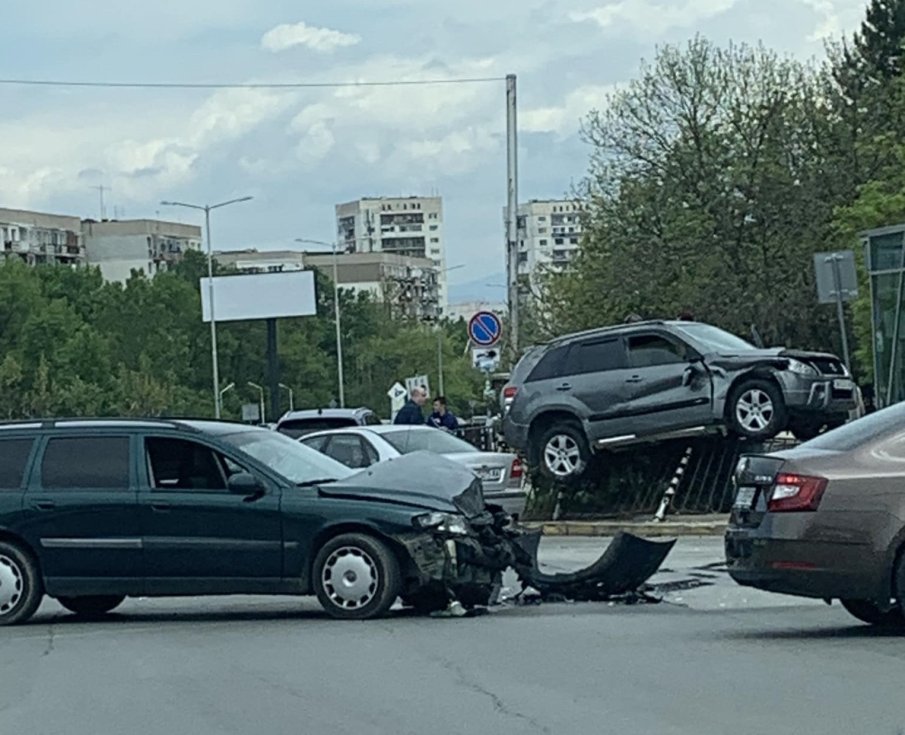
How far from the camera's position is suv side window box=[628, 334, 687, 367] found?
23234 mm

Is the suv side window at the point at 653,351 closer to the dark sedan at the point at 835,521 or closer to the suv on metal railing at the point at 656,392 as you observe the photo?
the suv on metal railing at the point at 656,392

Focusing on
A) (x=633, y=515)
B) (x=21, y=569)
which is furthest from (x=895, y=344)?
(x=21, y=569)

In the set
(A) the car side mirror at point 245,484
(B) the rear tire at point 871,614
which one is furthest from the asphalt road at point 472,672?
(A) the car side mirror at point 245,484

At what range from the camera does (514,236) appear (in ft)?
125

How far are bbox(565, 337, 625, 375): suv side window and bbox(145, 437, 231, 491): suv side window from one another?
980 cm

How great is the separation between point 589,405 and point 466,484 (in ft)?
29.8

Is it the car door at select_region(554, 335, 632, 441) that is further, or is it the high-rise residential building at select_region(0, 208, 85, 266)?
the high-rise residential building at select_region(0, 208, 85, 266)

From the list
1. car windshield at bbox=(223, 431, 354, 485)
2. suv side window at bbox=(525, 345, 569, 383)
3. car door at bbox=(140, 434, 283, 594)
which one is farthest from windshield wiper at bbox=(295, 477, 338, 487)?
suv side window at bbox=(525, 345, 569, 383)

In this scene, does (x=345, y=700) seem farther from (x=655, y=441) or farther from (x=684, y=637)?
(x=655, y=441)

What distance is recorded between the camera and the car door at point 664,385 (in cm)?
2295

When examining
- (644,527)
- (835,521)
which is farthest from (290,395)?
(835,521)

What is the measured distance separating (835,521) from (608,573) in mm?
3533

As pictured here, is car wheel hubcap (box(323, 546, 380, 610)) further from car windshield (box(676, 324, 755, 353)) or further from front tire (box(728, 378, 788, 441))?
car windshield (box(676, 324, 755, 353))

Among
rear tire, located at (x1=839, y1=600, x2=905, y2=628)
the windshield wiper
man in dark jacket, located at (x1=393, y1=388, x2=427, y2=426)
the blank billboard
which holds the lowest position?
rear tire, located at (x1=839, y1=600, x2=905, y2=628)
